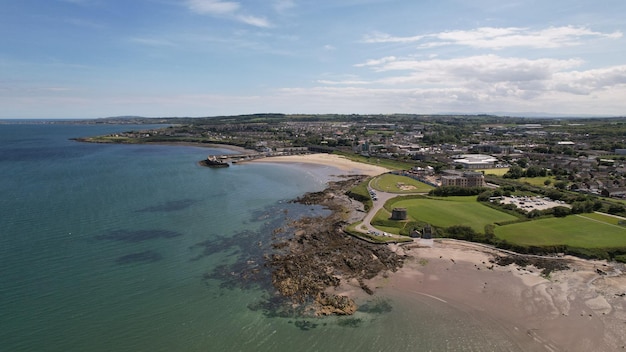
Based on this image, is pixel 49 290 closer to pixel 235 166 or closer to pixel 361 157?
pixel 235 166

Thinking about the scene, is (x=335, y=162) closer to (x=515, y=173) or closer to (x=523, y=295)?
(x=515, y=173)

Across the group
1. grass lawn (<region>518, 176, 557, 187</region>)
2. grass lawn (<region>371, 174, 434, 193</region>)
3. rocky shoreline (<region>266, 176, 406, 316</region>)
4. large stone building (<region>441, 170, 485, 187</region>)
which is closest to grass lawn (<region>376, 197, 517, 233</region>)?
grass lawn (<region>371, 174, 434, 193</region>)

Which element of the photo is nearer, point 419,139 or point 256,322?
point 256,322

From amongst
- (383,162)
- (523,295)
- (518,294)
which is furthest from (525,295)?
(383,162)

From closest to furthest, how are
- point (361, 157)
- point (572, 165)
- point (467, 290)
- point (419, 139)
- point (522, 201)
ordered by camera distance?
point (467, 290) → point (522, 201) → point (572, 165) → point (361, 157) → point (419, 139)

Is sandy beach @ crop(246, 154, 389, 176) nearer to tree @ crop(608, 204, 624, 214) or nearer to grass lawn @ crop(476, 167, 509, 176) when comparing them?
grass lawn @ crop(476, 167, 509, 176)

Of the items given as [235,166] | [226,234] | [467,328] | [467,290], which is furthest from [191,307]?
[235,166]
